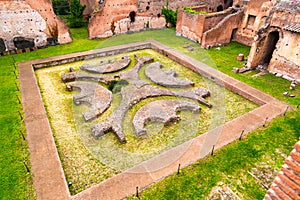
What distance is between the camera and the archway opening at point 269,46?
51.6 ft

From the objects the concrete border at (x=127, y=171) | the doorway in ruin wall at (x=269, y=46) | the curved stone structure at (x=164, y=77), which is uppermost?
the doorway in ruin wall at (x=269, y=46)

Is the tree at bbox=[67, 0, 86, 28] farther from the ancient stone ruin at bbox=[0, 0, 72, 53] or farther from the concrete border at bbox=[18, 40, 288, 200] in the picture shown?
the concrete border at bbox=[18, 40, 288, 200]

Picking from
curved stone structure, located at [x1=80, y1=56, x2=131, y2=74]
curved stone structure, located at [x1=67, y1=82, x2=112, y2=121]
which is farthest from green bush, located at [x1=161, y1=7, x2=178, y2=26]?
curved stone structure, located at [x1=67, y1=82, x2=112, y2=121]

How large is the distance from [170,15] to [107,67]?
13307 mm

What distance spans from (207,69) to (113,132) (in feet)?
28.8

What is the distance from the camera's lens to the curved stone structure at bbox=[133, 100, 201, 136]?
10812 millimetres

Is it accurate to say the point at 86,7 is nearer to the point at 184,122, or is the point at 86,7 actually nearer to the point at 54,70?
the point at 54,70

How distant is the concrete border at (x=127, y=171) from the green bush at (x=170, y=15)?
12.6 m

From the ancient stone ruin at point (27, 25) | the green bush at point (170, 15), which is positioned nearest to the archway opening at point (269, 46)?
the green bush at point (170, 15)

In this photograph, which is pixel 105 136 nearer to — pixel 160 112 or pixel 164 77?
pixel 160 112

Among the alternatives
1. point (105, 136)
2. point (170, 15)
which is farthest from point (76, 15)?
point (105, 136)

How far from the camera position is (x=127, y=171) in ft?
26.8

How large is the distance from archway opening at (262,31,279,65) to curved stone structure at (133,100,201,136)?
8.18m

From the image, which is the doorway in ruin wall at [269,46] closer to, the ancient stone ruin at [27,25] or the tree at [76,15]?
the ancient stone ruin at [27,25]
